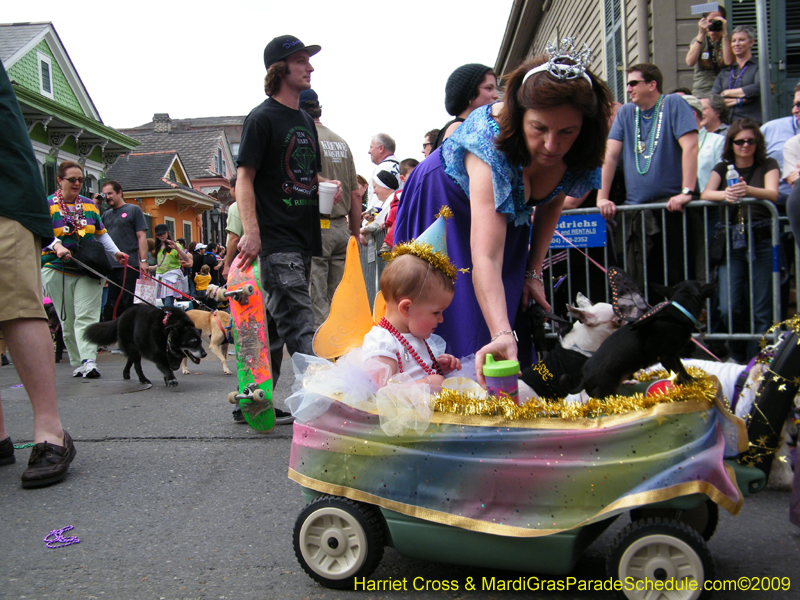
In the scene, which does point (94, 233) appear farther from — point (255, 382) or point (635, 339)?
point (635, 339)

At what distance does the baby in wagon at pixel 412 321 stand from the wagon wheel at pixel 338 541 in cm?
47

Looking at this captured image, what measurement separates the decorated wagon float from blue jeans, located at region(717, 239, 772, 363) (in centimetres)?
312

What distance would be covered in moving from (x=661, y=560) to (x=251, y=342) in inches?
112

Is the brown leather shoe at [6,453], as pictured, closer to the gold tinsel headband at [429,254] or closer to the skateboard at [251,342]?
the skateboard at [251,342]

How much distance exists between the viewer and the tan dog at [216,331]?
7.50m

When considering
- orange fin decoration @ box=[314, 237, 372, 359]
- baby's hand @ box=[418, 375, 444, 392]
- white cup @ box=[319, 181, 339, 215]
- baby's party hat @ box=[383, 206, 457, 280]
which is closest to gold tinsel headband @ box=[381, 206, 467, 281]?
baby's party hat @ box=[383, 206, 457, 280]

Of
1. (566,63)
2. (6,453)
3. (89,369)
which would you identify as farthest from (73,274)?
(566,63)

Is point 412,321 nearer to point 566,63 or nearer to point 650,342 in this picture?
point 650,342

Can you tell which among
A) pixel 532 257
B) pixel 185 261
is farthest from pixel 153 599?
pixel 185 261

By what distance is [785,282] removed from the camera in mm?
4824

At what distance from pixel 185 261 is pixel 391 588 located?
46.0 feet

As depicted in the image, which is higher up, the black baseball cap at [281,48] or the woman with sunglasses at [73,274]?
the black baseball cap at [281,48]

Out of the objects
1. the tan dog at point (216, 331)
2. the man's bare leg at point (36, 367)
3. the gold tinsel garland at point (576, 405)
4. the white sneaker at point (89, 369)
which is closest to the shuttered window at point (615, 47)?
the tan dog at point (216, 331)

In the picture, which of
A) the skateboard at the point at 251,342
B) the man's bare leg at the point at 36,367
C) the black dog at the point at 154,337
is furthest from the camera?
the black dog at the point at 154,337
